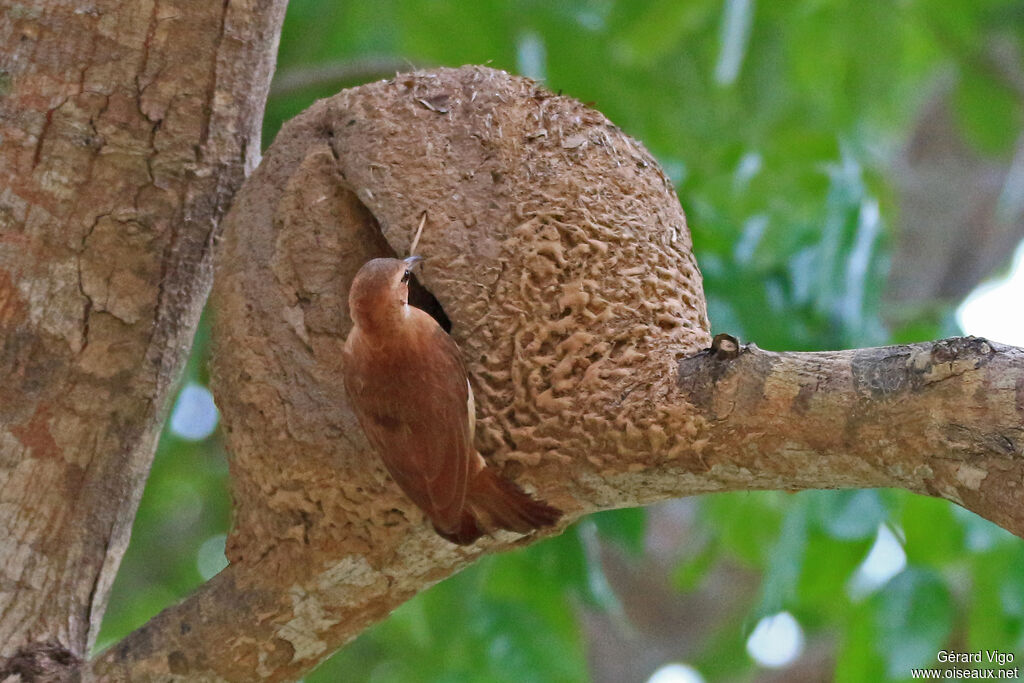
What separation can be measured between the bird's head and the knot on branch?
0.83 feet

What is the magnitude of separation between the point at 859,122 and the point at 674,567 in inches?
188

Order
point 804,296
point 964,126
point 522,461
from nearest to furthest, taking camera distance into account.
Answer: point 522,461 < point 804,296 < point 964,126

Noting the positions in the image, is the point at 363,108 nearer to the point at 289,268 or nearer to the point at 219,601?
the point at 289,268

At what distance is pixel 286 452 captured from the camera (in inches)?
138

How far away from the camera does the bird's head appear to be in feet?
11.0

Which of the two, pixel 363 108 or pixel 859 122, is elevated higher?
pixel 859 122

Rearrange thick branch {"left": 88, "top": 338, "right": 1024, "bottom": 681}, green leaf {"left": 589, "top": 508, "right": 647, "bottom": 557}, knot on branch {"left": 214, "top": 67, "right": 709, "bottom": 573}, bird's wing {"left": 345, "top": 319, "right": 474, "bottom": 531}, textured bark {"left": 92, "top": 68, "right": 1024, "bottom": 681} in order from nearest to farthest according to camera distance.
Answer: thick branch {"left": 88, "top": 338, "right": 1024, "bottom": 681} < textured bark {"left": 92, "top": 68, "right": 1024, "bottom": 681} < bird's wing {"left": 345, "top": 319, "right": 474, "bottom": 531} < knot on branch {"left": 214, "top": 67, "right": 709, "bottom": 573} < green leaf {"left": 589, "top": 508, "right": 647, "bottom": 557}

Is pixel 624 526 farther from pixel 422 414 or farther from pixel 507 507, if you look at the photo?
pixel 422 414

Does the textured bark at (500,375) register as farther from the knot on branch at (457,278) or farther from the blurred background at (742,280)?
the blurred background at (742,280)

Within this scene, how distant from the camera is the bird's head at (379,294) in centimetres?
334

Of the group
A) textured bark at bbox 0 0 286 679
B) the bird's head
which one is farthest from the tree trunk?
the bird's head

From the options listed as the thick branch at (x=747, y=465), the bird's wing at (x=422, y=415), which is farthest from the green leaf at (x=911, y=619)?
A: the bird's wing at (x=422, y=415)

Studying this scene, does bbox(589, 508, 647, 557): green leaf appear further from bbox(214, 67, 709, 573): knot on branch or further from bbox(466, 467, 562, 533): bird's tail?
bbox(466, 467, 562, 533): bird's tail

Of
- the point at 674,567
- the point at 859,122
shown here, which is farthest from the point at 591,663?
the point at 859,122
